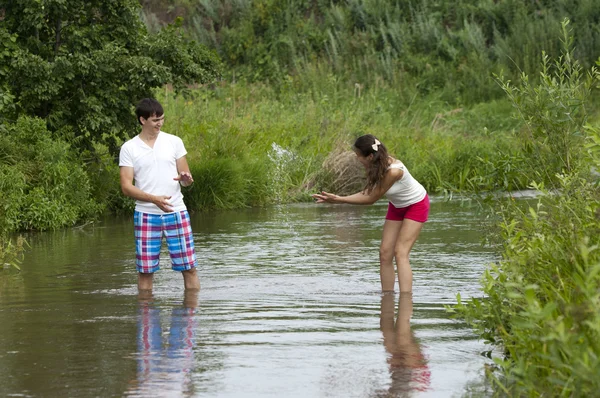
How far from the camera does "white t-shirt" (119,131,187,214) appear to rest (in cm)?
1009

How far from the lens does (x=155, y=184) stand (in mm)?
10070

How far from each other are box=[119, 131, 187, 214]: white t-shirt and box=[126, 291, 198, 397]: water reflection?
3.07 feet

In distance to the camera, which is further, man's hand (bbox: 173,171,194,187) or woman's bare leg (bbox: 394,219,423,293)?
woman's bare leg (bbox: 394,219,423,293)

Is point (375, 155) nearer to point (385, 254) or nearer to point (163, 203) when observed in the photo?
point (385, 254)

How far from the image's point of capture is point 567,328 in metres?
5.47

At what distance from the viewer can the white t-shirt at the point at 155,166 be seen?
33.1ft

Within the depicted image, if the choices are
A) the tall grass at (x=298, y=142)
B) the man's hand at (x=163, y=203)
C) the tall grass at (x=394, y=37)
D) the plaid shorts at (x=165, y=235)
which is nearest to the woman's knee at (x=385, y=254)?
the plaid shorts at (x=165, y=235)

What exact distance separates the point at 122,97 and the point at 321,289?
27.9 ft

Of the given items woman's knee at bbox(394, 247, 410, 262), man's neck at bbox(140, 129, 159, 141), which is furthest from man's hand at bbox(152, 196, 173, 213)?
woman's knee at bbox(394, 247, 410, 262)

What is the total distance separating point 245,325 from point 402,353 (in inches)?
61.3

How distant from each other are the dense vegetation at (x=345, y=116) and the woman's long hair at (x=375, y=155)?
2.33 feet

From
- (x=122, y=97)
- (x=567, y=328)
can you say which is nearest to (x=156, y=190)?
(x=567, y=328)

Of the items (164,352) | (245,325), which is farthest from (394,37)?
(164,352)

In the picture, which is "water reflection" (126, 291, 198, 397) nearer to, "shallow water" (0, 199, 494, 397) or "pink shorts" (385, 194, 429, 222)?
"shallow water" (0, 199, 494, 397)
